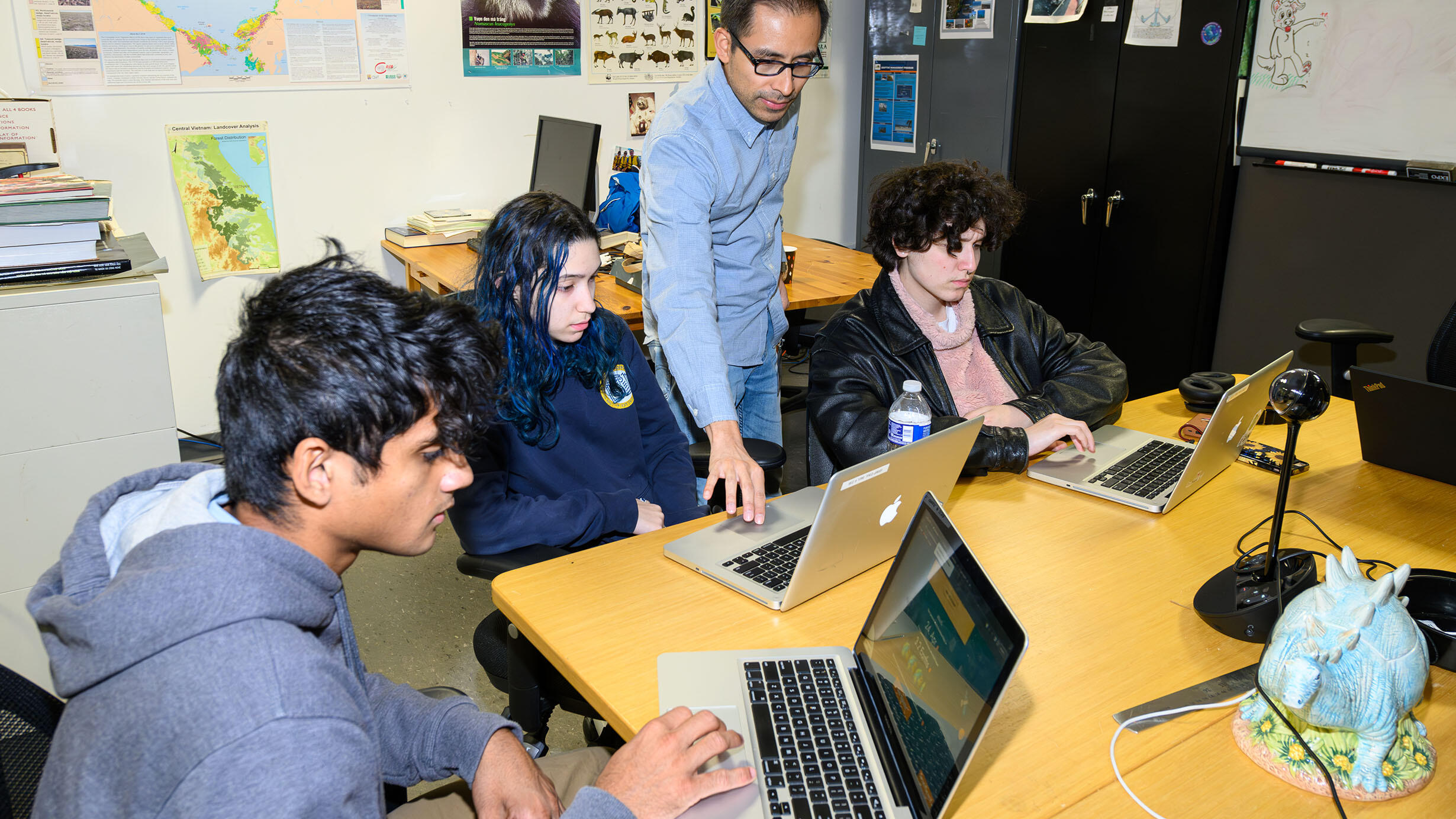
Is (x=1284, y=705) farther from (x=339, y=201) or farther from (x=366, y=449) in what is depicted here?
(x=339, y=201)

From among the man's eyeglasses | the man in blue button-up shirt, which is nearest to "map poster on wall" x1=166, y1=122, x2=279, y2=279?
the man in blue button-up shirt

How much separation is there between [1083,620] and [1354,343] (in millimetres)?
1518

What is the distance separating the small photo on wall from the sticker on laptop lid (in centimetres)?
298

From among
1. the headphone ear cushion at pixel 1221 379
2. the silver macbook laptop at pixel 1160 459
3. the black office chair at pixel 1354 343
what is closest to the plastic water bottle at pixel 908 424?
the silver macbook laptop at pixel 1160 459

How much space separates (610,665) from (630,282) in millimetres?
1806

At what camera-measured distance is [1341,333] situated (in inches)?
88.9

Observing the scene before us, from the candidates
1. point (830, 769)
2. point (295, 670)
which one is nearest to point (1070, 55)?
point (830, 769)

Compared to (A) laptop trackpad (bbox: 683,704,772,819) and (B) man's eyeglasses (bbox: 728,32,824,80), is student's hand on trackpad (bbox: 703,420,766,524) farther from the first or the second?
(B) man's eyeglasses (bbox: 728,32,824,80)

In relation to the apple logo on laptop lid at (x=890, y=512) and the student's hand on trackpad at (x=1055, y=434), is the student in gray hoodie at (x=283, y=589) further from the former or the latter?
the student's hand on trackpad at (x=1055, y=434)

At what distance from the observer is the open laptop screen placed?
2.66 ft

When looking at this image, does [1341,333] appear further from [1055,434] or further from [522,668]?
[522,668]

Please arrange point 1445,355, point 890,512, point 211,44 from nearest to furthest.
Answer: point 890,512
point 1445,355
point 211,44

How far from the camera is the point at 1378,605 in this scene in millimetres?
909

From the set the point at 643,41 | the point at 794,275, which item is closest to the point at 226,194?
the point at 643,41
